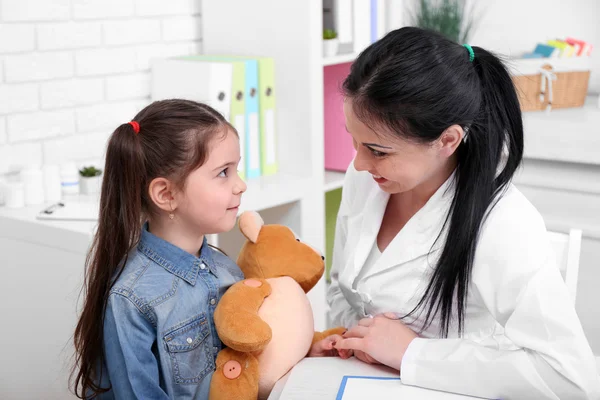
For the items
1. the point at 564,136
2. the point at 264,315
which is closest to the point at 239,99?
the point at 264,315

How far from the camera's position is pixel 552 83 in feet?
8.70

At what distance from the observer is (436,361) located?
3.95ft

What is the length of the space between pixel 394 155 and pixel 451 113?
0.11 metres

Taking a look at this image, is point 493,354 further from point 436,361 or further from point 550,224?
point 550,224

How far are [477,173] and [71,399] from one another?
3.37 feet

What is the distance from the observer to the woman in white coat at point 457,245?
1160mm

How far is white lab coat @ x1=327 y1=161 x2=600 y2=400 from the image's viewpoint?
3.77ft

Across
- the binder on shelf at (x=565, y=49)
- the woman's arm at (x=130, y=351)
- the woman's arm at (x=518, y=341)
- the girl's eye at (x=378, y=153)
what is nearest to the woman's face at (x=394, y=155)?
the girl's eye at (x=378, y=153)

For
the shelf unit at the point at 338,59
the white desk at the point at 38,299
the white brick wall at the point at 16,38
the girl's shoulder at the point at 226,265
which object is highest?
the white brick wall at the point at 16,38

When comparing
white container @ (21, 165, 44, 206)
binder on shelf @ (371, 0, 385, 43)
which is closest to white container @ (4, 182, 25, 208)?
white container @ (21, 165, 44, 206)

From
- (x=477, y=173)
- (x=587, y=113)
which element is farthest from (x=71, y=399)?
(x=587, y=113)

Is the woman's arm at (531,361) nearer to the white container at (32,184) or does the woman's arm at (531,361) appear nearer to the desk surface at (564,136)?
the white container at (32,184)

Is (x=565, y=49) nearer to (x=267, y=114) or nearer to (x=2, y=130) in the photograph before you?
(x=267, y=114)

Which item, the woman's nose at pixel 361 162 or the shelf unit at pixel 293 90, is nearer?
the woman's nose at pixel 361 162
